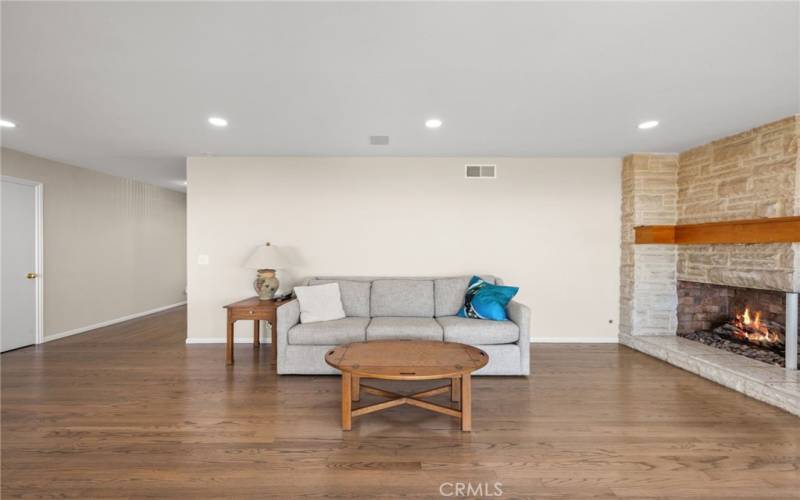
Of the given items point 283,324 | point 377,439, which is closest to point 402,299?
point 283,324

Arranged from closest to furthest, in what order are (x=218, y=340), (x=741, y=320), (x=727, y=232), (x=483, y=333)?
1. (x=483, y=333)
2. (x=727, y=232)
3. (x=741, y=320)
4. (x=218, y=340)

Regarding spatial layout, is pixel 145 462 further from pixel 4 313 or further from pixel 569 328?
pixel 569 328

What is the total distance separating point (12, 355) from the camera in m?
3.87

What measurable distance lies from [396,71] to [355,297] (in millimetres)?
2415

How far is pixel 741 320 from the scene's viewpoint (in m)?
3.83

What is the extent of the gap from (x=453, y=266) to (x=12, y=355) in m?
5.13

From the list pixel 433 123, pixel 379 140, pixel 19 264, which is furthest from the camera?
pixel 19 264

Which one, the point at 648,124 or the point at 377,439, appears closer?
the point at 377,439

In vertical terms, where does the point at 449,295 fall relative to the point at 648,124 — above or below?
below

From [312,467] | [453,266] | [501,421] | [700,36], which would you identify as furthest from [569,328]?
[312,467]

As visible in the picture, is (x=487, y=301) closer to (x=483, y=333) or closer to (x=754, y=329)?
(x=483, y=333)

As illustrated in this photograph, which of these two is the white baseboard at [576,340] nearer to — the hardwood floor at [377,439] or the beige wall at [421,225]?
the beige wall at [421,225]

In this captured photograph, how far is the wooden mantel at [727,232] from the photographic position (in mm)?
2934

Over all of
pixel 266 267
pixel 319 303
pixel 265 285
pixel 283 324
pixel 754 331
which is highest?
pixel 266 267
